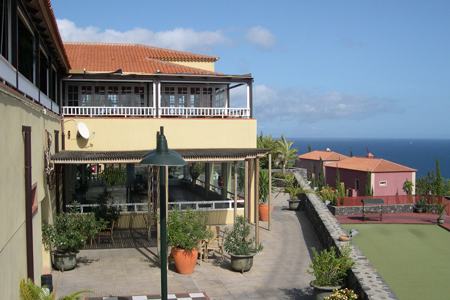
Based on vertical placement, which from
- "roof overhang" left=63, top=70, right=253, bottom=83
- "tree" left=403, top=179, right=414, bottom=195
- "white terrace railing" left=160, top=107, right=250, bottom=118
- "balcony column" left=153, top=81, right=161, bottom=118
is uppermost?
"roof overhang" left=63, top=70, right=253, bottom=83

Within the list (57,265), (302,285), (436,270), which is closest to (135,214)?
(57,265)

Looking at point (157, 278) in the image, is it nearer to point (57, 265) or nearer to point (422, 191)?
point (57, 265)

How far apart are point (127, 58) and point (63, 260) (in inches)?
447

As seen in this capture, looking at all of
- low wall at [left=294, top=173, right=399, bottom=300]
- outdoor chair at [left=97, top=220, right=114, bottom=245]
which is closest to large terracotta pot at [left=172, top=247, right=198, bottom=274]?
outdoor chair at [left=97, top=220, right=114, bottom=245]

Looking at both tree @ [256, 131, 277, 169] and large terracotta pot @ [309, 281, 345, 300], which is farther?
tree @ [256, 131, 277, 169]

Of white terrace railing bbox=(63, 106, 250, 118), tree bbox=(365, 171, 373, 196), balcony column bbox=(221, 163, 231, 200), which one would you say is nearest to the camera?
white terrace railing bbox=(63, 106, 250, 118)

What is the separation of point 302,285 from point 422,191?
33495 millimetres

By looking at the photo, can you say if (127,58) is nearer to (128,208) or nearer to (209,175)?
(209,175)

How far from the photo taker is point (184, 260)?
435 inches

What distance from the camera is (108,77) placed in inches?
626

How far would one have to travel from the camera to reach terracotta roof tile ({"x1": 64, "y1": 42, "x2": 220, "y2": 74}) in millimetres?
17984

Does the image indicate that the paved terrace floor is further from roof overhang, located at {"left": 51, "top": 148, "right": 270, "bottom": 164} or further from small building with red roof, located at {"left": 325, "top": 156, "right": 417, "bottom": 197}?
small building with red roof, located at {"left": 325, "top": 156, "right": 417, "bottom": 197}

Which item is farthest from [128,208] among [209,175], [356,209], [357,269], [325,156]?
[325,156]

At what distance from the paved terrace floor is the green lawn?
130 inches
